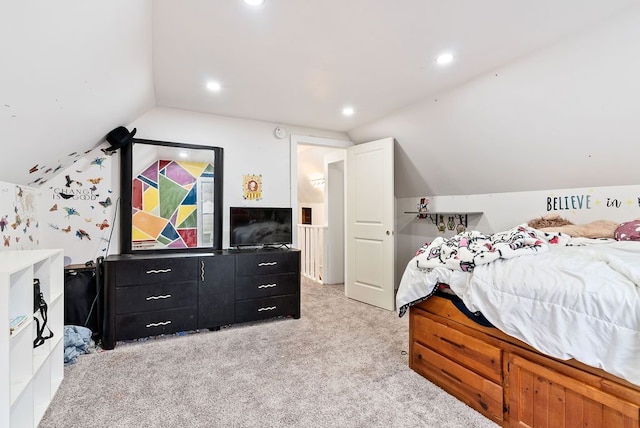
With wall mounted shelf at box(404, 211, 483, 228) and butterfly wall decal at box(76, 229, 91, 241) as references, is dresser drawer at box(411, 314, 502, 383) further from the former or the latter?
butterfly wall decal at box(76, 229, 91, 241)

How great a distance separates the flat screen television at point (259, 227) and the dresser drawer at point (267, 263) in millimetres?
262

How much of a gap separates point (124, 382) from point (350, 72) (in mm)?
2709

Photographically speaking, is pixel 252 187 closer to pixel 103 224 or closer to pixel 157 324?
pixel 103 224

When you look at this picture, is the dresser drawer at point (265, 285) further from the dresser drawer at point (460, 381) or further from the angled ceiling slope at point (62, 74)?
the angled ceiling slope at point (62, 74)

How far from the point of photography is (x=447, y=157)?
138 inches

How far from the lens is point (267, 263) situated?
3334 mm

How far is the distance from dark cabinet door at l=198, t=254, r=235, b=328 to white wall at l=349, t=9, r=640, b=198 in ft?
7.72

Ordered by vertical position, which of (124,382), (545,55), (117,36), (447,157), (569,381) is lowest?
(124,382)

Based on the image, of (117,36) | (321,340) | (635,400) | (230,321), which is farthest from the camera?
(230,321)

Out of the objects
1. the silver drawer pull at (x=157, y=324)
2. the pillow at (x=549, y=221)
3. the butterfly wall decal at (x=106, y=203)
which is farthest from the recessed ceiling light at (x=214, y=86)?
the pillow at (x=549, y=221)

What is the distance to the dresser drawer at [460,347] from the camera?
1.77m

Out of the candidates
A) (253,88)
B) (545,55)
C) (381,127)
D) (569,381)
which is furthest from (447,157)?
(569,381)

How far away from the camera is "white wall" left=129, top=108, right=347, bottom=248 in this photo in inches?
133

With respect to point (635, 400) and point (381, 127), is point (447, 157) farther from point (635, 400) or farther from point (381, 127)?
point (635, 400)
